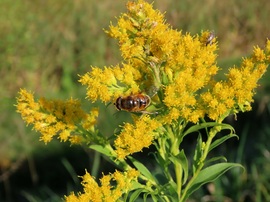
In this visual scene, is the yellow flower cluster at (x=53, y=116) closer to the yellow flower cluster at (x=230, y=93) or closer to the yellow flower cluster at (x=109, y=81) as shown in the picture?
the yellow flower cluster at (x=109, y=81)

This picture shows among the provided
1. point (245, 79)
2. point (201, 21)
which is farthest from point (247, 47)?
point (245, 79)

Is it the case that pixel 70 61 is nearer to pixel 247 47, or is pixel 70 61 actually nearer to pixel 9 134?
pixel 9 134

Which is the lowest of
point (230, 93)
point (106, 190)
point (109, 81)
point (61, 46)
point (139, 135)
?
point (106, 190)

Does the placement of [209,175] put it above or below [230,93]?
below

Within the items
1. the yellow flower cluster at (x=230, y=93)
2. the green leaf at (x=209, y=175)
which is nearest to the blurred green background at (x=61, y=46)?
the green leaf at (x=209, y=175)

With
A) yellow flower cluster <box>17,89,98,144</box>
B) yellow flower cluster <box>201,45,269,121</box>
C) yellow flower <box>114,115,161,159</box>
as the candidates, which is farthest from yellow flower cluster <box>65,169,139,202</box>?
yellow flower cluster <box>201,45,269,121</box>

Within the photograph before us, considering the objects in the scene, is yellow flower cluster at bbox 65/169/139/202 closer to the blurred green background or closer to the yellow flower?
the yellow flower

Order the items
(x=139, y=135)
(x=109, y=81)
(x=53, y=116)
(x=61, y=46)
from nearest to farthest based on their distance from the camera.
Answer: (x=139, y=135) → (x=109, y=81) → (x=53, y=116) → (x=61, y=46)

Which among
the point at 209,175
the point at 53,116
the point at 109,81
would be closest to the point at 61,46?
the point at 53,116

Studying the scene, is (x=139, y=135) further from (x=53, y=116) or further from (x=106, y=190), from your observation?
(x=53, y=116)
